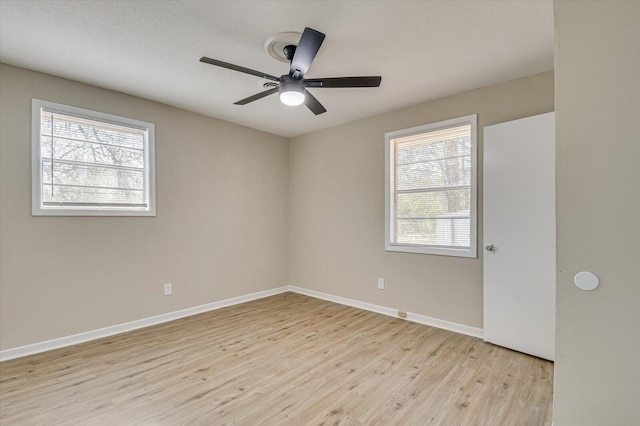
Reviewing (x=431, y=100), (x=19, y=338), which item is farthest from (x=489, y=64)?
(x=19, y=338)

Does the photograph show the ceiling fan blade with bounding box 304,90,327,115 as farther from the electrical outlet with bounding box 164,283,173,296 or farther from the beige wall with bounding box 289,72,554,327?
the electrical outlet with bounding box 164,283,173,296

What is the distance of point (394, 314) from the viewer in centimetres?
378

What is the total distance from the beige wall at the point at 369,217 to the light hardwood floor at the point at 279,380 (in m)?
0.51

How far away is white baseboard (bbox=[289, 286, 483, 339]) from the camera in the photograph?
3182 millimetres

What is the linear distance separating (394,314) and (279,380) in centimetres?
193

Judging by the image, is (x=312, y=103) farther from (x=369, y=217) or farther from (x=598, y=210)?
(x=598, y=210)

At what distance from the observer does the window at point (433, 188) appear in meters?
3.26

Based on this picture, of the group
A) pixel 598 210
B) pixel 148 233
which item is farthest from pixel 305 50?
pixel 148 233

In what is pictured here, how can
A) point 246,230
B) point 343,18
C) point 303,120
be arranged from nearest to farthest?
point 343,18 < point 303,120 < point 246,230

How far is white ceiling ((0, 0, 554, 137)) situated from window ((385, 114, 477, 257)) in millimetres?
518

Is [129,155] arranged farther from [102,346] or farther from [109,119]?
[102,346]

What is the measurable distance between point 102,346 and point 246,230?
6.99 ft

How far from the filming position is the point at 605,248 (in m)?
1.29

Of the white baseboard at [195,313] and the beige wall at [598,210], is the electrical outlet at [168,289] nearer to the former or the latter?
the white baseboard at [195,313]
